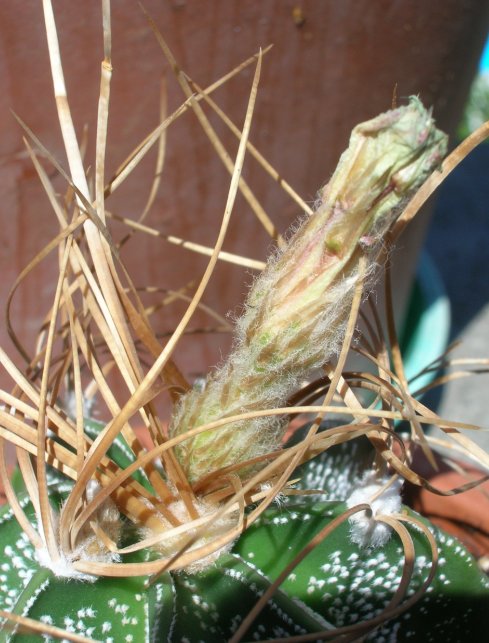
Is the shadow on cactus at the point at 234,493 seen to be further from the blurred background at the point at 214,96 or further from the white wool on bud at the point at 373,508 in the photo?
the blurred background at the point at 214,96

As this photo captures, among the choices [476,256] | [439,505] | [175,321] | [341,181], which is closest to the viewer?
[341,181]

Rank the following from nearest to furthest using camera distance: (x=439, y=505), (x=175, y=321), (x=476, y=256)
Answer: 1. (x=439, y=505)
2. (x=175, y=321)
3. (x=476, y=256)

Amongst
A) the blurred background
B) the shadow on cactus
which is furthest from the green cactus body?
the blurred background

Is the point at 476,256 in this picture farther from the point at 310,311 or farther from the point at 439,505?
the point at 310,311

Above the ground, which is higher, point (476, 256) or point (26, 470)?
point (26, 470)

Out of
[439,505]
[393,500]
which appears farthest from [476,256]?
[393,500]

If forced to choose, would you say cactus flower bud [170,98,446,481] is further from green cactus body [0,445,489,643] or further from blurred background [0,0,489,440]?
blurred background [0,0,489,440]

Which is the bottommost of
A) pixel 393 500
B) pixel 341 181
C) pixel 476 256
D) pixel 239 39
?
pixel 476 256

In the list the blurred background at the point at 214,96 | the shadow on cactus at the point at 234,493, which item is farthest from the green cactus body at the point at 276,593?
the blurred background at the point at 214,96
